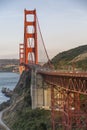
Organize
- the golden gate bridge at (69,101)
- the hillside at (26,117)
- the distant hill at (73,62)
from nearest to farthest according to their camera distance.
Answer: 1. the golden gate bridge at (69,101)
2. the hillside at (26,117)
3. the distant hill at (73,62)

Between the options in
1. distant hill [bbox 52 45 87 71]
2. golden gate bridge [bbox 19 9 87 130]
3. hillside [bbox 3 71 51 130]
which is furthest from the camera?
distant hill [bbox 52 45 87 71]

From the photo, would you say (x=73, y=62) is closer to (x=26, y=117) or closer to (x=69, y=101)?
(x=26, y=117)

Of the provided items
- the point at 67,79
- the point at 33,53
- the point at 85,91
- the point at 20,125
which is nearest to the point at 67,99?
the point at 67,79

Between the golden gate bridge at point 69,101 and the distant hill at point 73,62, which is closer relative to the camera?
the golden gate bridge at point 69,101

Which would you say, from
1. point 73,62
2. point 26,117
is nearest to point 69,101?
point 26,117

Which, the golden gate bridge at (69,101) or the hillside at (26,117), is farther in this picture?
Answer: the hillside at (26,117)

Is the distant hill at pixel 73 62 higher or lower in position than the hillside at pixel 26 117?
higher

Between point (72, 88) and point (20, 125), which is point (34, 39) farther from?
point (72, 88)

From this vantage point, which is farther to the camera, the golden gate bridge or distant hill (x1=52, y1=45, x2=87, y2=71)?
distant hill (x1=52, y1=45, x2=87, y2=71)

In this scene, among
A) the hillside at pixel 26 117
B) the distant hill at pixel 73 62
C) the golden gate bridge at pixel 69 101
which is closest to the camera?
the golden gate bridge at pixel 69 101

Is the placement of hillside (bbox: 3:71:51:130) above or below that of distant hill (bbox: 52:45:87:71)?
below

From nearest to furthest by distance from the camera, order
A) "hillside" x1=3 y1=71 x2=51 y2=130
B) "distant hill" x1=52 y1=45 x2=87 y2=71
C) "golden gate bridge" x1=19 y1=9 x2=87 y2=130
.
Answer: "golden gate bridge" x1=19 y1=9 x2=87 y2=130, "hillside" x1=3 y1=71 x2=51 y2=130, "distant hill" x1=52 y1=45 x2=87 y2=71
